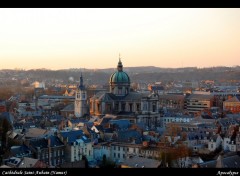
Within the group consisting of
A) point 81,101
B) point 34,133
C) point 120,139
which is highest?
point 81,101

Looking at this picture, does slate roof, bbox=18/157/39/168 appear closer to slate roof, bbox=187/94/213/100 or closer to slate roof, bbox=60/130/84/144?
slate roof, bbox=60/130/84/144

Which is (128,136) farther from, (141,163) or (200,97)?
(200,97)

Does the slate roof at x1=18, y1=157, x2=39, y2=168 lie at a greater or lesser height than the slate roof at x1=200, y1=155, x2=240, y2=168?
greater

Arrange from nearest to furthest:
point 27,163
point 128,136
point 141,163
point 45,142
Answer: point 27,163, point 141,163, point 45,142, point 128,136

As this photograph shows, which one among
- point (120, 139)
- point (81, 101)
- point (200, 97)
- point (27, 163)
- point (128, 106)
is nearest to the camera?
point (27, 163)

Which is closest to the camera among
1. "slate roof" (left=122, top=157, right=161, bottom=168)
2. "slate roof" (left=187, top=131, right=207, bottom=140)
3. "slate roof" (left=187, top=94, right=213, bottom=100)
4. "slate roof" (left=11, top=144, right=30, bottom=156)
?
"slate roof" (left=122, top=157, right=161, bottom=168)

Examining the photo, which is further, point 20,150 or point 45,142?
point 45,142
